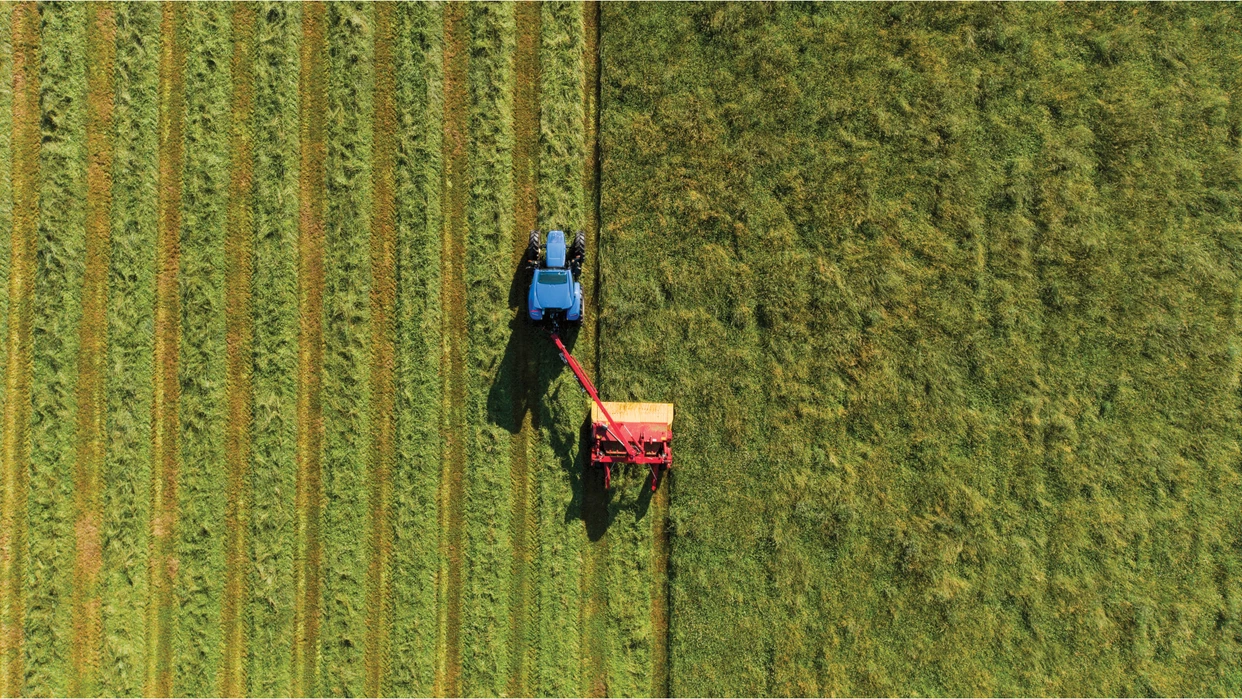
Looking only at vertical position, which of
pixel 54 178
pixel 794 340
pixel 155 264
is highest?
pixel 54 178

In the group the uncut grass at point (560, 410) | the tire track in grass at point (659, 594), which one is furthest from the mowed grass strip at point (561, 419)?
the tire track in grass at point (659, 594)

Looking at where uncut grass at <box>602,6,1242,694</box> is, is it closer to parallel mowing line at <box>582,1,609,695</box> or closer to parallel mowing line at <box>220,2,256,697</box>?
parallel mowing line at <box>582,1,609,695</box>

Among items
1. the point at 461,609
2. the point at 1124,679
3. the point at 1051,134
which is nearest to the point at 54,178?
the point at 461,609

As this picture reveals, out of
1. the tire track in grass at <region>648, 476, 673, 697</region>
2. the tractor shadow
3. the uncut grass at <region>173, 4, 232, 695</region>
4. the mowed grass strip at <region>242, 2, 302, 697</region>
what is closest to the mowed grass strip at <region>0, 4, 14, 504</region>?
the uncut grass at <region>173, 4, 232, 695</region>

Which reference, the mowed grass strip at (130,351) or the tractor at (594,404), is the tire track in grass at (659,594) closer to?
the tractor at (594,404)

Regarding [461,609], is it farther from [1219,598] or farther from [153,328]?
[1219,598]

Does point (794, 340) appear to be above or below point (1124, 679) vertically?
above
